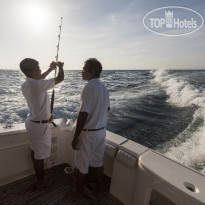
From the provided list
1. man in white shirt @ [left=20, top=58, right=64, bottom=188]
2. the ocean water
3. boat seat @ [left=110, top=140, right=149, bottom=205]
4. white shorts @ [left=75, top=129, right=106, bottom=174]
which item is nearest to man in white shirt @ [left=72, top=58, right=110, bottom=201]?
white shorts @ [left=75, top=129, right=106, bottom=174]

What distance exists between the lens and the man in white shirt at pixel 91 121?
5.83 ft

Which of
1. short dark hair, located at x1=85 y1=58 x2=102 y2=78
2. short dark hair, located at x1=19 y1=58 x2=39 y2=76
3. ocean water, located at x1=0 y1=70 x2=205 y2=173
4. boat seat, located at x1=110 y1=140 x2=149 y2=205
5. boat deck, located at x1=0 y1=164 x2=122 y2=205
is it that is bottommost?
ocean water, located at x1=0 y1=70 x2=205 y2=173

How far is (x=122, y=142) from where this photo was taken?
7.36 feet

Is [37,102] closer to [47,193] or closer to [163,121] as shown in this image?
[47,193]

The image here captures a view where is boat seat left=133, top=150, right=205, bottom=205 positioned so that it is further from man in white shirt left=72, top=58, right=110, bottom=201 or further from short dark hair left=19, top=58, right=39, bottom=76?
short dark hair left=19, top=58, right=39, bottom=76

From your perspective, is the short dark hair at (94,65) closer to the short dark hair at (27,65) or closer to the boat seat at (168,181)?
the short dark hair at (27,65)

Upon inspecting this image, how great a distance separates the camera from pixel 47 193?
2.29 m

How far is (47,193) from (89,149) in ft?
3.06

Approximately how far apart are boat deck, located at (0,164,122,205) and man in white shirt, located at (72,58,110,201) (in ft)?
1.35

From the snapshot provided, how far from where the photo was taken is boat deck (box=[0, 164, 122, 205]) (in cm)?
215

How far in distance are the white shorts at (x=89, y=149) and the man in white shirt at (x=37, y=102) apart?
51 cm

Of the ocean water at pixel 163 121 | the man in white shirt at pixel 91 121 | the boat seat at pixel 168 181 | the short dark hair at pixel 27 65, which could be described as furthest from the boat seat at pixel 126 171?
the ocean water at pixel 163 121

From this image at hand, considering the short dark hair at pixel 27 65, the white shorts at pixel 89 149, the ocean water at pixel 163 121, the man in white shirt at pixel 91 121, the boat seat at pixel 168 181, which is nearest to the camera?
the boat seat at pixel 168 181

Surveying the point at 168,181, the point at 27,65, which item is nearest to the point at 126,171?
the point at 168,181
